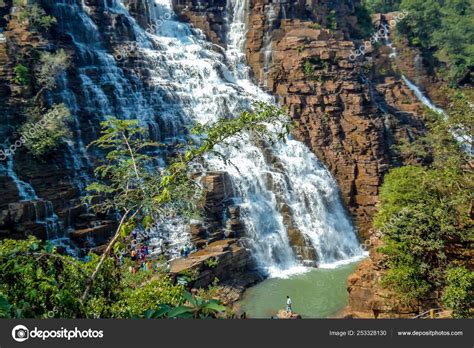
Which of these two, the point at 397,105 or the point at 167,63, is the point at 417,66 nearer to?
the point at 397,105

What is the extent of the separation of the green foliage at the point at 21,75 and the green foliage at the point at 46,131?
194 centimetres

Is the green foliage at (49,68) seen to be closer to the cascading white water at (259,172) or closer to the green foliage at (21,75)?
the green foliage at (21,75)

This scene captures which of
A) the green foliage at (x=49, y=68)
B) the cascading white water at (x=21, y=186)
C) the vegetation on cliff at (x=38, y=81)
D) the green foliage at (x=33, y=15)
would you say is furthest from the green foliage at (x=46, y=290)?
the green foliage at (x=33, y=15)

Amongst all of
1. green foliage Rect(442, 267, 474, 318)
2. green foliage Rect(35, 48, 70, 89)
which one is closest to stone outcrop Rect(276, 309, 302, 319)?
green foliage Rect(442, 267, 474, 318)

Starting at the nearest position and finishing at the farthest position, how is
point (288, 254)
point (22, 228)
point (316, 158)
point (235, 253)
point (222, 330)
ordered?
point (222, 330) → point (22, 228) → point (235, 253) → point (288, 254) → point (316, 158)

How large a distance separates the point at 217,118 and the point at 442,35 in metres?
31.1

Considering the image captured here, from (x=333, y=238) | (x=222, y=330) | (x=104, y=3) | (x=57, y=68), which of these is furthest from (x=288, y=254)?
(x=104, y=3)

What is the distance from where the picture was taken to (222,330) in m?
3.81

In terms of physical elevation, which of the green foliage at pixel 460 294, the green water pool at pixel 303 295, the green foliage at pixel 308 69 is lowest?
the green water pool at pixel 303 295

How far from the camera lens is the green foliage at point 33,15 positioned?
22.5 metres

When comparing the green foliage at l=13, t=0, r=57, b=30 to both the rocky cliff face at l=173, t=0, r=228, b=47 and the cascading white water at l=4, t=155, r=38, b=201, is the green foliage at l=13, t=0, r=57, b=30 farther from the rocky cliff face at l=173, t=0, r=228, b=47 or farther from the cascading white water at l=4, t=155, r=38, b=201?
the rocky cliff face at l=173, t=0, r=228, b=47

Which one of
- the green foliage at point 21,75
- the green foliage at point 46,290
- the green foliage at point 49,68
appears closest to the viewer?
the green foliage at point 46,290

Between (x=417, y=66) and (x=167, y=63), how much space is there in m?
24.9

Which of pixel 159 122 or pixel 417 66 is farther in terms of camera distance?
pixel 417 66
